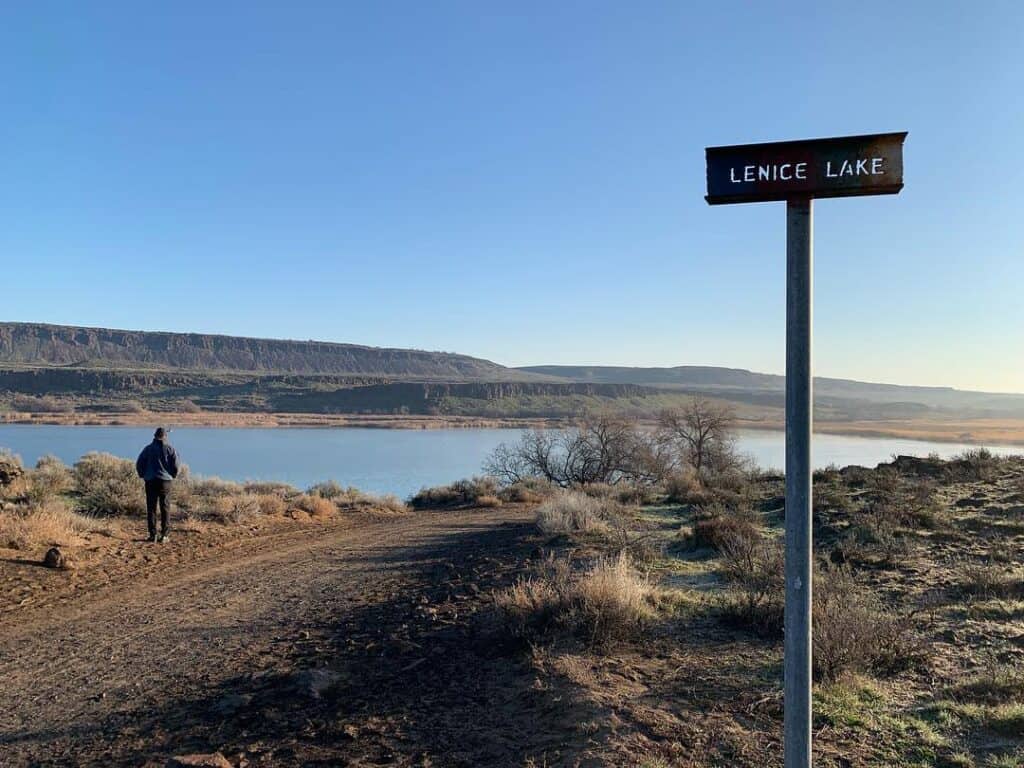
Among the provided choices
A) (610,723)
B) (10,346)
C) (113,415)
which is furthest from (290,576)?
(10,346)

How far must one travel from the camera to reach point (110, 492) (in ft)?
45.2

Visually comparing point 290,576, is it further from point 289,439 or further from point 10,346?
point 10,346

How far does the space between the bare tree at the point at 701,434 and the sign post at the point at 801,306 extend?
2980 centimetres

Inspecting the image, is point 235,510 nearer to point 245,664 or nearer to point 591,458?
point 245,664

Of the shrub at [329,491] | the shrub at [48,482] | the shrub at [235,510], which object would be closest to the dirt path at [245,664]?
the shrub at [235,510]

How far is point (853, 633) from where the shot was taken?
17.1 ft

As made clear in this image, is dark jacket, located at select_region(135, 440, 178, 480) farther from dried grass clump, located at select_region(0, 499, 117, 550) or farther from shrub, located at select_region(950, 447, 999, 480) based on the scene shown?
shrub, located at select_region(950, 447, 999, 480)

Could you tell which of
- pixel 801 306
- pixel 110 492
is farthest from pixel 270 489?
pixel 801 306

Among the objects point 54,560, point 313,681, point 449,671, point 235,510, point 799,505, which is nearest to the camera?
point 799,505

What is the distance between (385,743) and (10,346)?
163670 millimetres

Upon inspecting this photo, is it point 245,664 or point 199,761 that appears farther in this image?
point 245,664

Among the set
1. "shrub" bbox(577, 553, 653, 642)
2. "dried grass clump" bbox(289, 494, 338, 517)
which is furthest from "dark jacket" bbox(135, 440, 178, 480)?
"shrub" bbox(577, 553, 653, 642)

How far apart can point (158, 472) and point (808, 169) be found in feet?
35.0

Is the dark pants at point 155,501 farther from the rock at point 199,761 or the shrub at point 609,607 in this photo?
the rock at point 199,761
